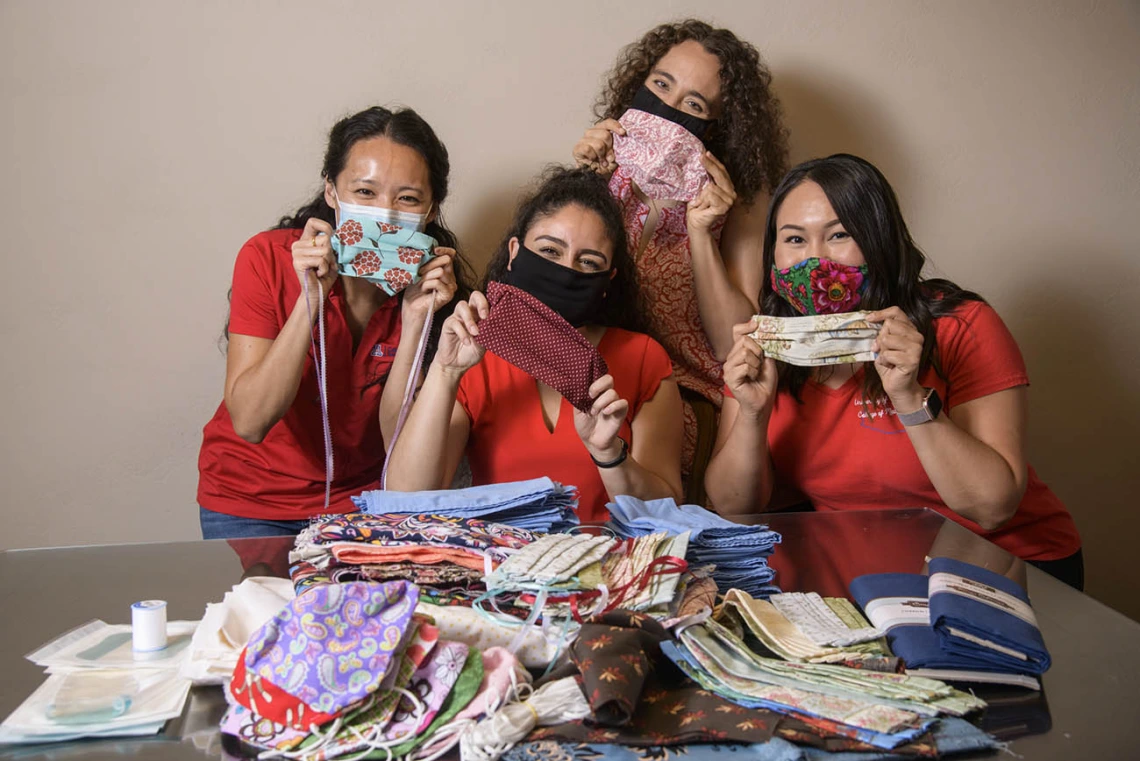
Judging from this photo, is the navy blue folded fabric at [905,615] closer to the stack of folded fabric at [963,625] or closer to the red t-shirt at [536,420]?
the stack of folded fabric at [963,625]

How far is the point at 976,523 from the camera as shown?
2.45 m

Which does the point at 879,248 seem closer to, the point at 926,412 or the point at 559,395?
the point at 926,412

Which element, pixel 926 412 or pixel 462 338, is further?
pixel 462 338

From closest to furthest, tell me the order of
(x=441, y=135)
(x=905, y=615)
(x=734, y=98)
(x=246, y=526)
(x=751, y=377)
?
(x=905, y=615) → (x=751, y=377) → (x=246, y=526) → (x=734, y=98) → (x=441, y=135)

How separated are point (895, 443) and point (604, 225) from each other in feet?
3.06

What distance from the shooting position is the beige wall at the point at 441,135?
3262mm

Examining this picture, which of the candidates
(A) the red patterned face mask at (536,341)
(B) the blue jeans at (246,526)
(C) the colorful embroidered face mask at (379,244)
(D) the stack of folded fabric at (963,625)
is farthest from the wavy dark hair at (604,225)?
(D) the stack of folded fabric at (963,625)

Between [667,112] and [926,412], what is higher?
[667,112]

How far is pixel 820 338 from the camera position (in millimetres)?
2393

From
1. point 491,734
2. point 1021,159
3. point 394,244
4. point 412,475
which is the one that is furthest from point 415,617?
point 1021,159

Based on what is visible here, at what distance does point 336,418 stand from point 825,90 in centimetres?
207

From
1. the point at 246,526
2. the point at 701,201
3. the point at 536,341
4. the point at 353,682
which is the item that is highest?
the point at 701,201

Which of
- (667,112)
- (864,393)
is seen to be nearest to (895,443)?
(864,393)

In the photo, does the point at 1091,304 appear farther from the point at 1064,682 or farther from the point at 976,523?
the point at 1064,682
